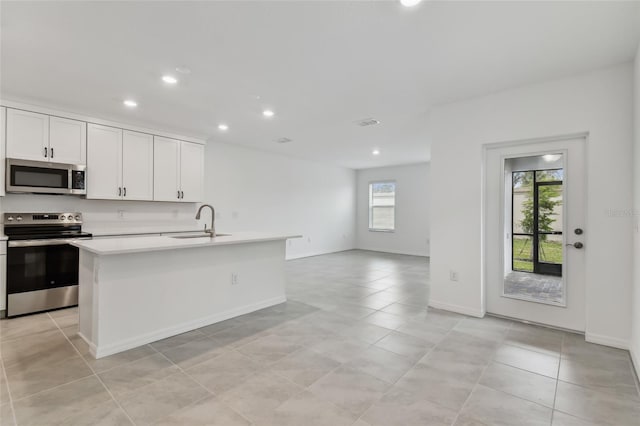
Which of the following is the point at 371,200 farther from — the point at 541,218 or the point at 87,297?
the point at 87,297

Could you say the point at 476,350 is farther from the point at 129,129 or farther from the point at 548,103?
the point at 129,129

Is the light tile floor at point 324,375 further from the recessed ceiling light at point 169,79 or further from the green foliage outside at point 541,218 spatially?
the recessed ceiling light at point 169,79

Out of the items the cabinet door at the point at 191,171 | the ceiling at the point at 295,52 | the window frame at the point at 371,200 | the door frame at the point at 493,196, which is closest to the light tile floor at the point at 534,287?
the door frame at the point at 493,196

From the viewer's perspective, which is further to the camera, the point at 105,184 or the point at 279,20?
the point at 105,184

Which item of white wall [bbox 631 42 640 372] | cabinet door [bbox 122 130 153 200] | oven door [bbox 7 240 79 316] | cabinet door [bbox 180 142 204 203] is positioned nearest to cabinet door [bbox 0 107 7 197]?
oven door [bbox 7 240 79 316]

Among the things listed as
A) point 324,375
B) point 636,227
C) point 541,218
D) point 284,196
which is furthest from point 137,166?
point 636,227

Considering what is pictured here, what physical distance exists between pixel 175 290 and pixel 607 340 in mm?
4036

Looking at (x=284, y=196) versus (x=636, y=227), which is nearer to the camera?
(x=636, y=227)

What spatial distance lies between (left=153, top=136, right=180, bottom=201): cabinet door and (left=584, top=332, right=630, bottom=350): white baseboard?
Result: 5513 mm

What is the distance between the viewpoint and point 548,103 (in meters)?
3.13

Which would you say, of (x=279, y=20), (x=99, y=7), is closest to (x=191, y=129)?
(x=99, y=7)

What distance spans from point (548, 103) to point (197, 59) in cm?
344

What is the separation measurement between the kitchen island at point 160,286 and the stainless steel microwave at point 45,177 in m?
1.45

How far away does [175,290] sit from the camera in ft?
9.86
